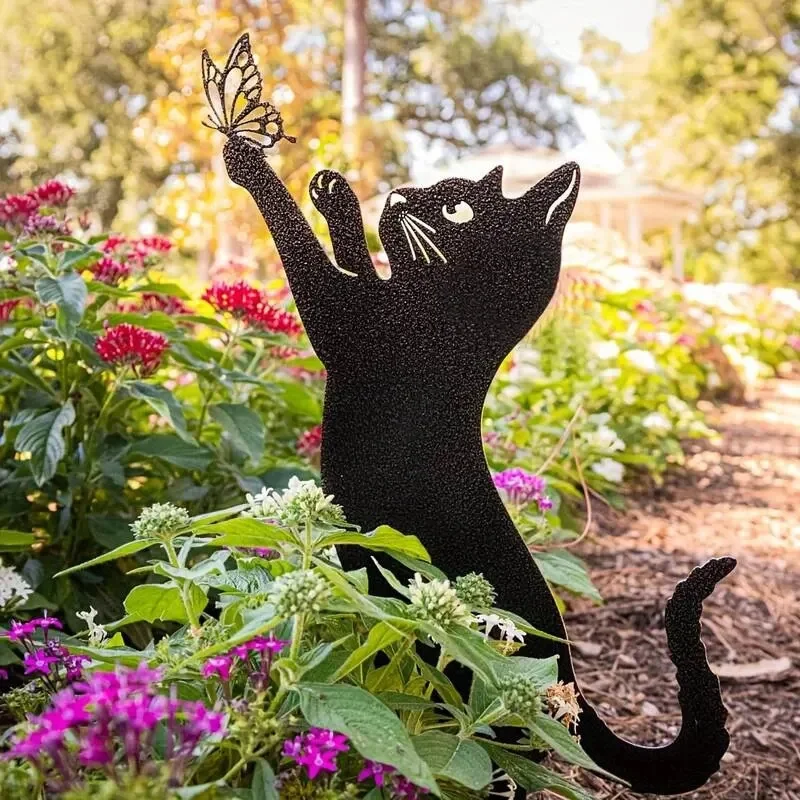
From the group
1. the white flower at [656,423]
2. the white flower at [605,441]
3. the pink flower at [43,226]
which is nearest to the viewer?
the pink flower at [43,226]

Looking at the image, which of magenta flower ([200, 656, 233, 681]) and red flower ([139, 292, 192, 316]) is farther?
red flower ([139, 292, 192, 316])

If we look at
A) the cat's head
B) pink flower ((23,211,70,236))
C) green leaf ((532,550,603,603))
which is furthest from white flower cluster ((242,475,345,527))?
pink flower ((23,211,70,236))

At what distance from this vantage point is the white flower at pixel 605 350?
426cm

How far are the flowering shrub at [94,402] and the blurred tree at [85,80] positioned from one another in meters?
16.5

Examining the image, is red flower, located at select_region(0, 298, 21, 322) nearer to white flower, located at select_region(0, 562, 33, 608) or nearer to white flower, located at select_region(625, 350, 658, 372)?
white flower, located at select_region(0, 562, 33, 608)

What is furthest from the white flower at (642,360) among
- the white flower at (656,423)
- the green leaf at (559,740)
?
the green leaf at (559,740)

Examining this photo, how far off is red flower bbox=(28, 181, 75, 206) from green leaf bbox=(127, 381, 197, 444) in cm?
51

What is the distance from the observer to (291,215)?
50.9 inches

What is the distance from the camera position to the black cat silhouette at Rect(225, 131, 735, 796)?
1.29 meters

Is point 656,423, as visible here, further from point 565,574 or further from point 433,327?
point 433,327

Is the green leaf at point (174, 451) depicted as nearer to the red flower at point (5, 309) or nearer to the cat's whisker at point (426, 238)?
the red flower at point (5, 309)

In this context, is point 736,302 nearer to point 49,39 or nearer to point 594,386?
point 594,386

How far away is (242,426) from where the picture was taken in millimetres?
1836

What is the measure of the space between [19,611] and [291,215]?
34.2 inches
